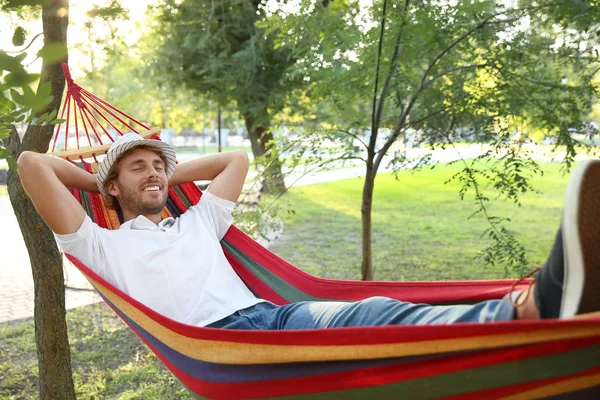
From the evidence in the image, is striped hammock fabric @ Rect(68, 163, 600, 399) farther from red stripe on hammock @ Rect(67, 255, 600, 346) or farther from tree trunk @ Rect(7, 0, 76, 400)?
tree trunk @ Rect(7, 0, 76, 400)

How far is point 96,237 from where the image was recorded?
196 cm

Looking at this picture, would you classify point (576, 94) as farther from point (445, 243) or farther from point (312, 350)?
point (445, 243)

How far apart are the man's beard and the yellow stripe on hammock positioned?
13.7 inches

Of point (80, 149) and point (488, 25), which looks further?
point (488, 25)

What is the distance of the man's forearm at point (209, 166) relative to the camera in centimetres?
238

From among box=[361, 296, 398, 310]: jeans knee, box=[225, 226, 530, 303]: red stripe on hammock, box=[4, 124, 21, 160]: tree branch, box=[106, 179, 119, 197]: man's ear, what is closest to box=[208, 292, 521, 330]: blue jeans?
box=[361, 296, 398, 310]: jeans knee

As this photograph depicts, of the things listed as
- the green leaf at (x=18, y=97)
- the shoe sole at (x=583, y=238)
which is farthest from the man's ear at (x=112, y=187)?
the shoe sole at (x=583, y=238)

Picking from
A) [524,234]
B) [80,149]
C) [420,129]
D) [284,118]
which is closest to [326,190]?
[284,118]

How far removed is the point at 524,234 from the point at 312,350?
6.03 metres

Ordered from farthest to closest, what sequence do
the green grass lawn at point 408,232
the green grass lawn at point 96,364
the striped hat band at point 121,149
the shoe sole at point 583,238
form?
the green grass lawn at point 408,232
the green grass lawn at point 96,364
the striped hat band at point 121,149
the shoe sole at point 583,238

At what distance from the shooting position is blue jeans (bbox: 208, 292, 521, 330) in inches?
52.5

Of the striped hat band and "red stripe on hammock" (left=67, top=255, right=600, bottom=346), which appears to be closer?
"red stripe on hammock" (left=67, top=255, right=600, bottom=346)

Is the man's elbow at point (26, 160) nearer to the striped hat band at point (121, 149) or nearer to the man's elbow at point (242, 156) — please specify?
the striped hat band at point (121, 149)

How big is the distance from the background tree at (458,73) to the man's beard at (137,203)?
1565 mm
